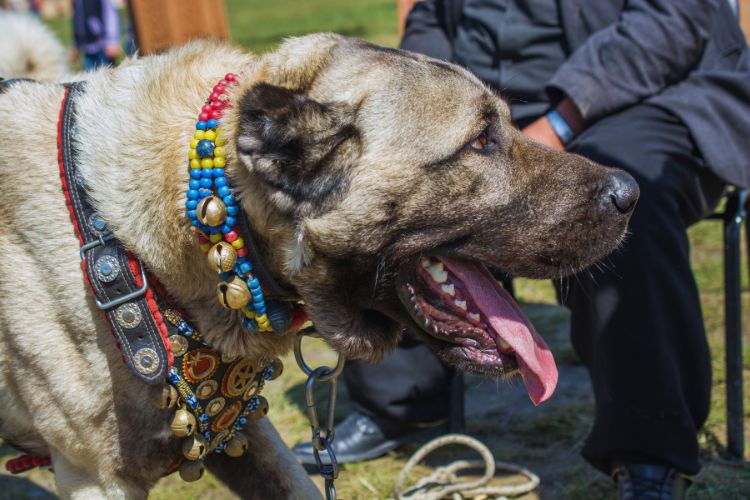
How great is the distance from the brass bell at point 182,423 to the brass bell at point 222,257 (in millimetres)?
402

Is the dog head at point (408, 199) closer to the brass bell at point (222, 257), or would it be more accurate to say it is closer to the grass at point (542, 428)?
the brass bell at point (222, 257)

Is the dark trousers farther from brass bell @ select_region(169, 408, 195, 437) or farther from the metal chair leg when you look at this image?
brass bell @ select_region(169, 408, 195, 437)

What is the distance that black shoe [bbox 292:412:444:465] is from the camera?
3.53 metres

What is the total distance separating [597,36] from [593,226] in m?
1.19

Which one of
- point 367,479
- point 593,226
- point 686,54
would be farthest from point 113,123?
point 686,54

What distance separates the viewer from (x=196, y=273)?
2.19 meters

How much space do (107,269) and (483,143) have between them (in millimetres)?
1008

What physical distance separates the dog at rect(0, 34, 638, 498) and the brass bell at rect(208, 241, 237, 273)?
94 millimetres

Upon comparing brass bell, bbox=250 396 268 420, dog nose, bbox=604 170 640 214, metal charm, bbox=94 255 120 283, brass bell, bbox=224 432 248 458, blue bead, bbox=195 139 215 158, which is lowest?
brass bell, bbox=224 432 248 458

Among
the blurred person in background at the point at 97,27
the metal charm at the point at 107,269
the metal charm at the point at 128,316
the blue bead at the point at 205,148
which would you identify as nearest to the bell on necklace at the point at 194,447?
the metal charm at the point at 128,316

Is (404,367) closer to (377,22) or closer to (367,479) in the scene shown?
(367,479)

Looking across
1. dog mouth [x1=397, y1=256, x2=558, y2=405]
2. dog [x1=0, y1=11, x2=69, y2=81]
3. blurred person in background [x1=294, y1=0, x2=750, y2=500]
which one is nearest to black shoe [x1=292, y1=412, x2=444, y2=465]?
blurred person in background [x1=294, y1=0, x2=750, y2=500]

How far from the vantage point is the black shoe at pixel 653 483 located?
8.66 feet

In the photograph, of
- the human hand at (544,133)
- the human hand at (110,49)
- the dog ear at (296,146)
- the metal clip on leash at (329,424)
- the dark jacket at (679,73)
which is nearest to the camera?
the dog ear at (296,146)
